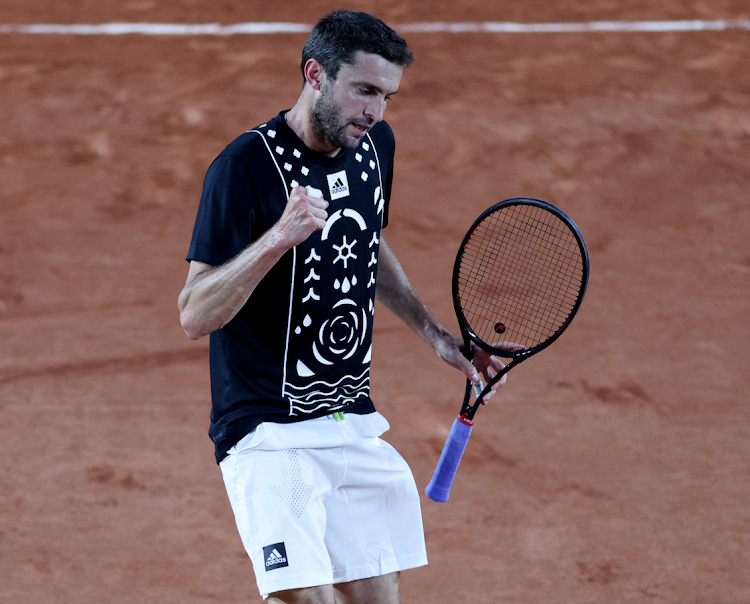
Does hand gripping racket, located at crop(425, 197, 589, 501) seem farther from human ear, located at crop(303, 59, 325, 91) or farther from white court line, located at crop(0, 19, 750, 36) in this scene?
white court line, located at crop(0, 19, 750, 36)

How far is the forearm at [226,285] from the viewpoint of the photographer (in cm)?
265

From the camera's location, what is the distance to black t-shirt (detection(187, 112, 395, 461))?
290cm

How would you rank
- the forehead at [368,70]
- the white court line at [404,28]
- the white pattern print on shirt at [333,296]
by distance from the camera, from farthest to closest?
the white court line at [404,28]
the white pattern print on shirt at [333,296]
the forehead at [368,70]

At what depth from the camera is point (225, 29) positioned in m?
9.46

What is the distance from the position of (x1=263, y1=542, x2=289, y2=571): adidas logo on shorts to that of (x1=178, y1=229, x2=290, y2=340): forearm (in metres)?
0.66

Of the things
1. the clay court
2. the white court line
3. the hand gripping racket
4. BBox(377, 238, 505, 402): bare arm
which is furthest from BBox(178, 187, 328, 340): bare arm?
the white court line

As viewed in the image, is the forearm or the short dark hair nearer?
the forearm

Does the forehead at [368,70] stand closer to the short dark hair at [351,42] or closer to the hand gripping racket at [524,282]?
the short dark hair at [351,42]

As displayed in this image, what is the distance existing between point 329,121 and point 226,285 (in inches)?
23.3

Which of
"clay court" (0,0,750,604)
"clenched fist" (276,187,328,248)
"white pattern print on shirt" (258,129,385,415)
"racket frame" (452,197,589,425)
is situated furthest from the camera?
"clay court" (0,0,750,604)

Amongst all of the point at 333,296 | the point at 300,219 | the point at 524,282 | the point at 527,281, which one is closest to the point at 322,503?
the point at 333,296

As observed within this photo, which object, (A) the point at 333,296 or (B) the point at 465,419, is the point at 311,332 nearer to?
(A) the point at 333,296

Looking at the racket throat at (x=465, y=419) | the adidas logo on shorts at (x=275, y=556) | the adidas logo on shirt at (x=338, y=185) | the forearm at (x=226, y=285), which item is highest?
the adidas logo on shirt at (x=338, y=185)

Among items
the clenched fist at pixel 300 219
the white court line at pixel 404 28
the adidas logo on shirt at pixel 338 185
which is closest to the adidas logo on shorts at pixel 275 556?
the clenched fist at pixel 300 219
